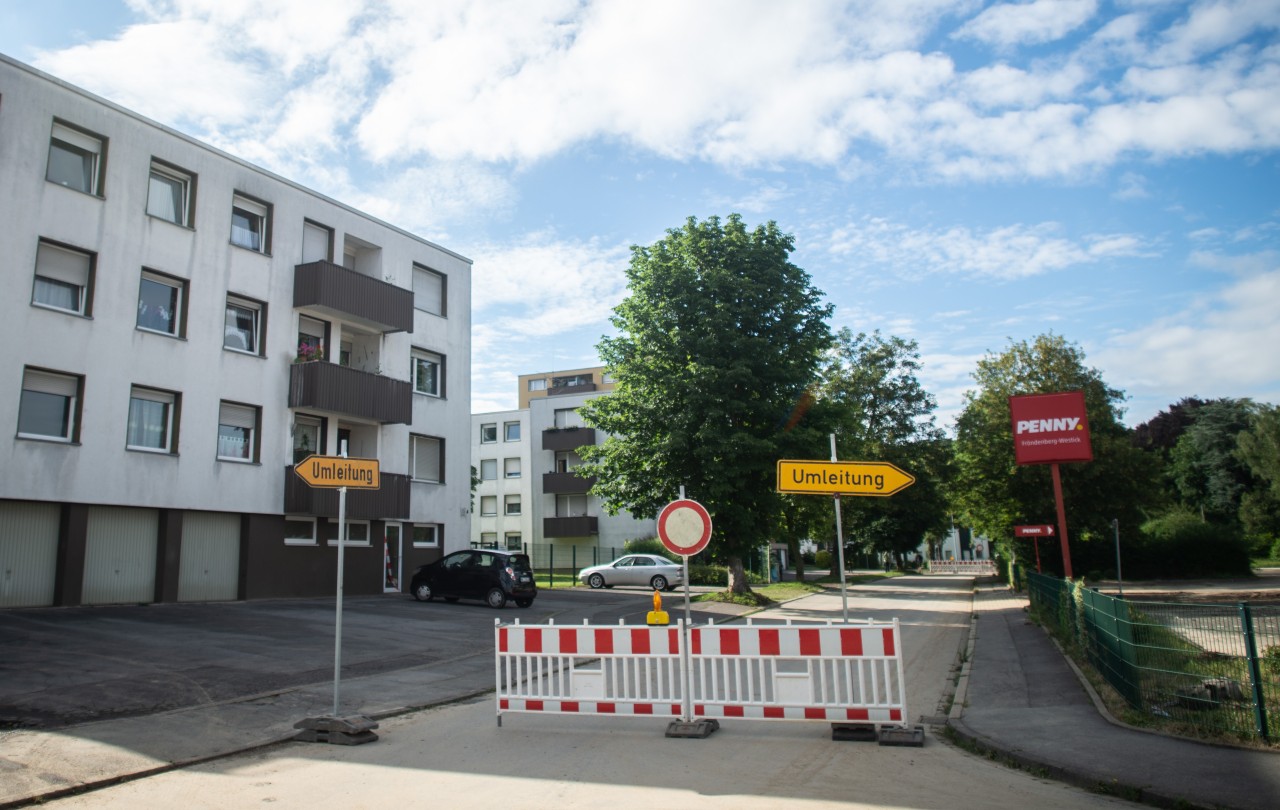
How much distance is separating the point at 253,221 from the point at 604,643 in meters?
21.0

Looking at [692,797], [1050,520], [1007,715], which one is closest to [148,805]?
[692,797]

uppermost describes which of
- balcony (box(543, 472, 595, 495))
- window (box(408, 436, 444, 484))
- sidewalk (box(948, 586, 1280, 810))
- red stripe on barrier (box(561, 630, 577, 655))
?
balcony (box(543, 472, 595, 495))

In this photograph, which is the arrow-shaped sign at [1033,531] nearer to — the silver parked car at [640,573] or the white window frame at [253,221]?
the silver parked car at [640,573]

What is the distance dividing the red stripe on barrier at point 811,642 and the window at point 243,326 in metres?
20.2

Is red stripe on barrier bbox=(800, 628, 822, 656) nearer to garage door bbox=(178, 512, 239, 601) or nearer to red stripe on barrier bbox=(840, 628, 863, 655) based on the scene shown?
red stripe on barrier bbox=(840, 628, 863, 655)

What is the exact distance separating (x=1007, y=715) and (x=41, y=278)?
69.1ft

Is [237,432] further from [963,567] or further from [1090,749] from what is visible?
[963,567]

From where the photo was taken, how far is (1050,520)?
124 feet

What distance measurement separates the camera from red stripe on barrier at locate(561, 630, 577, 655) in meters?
9.41

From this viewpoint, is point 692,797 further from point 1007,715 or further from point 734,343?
point 734,343

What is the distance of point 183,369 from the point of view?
2298 cm

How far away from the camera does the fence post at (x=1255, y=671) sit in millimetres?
7613

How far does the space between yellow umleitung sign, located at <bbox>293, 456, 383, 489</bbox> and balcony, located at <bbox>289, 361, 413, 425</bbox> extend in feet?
52.8

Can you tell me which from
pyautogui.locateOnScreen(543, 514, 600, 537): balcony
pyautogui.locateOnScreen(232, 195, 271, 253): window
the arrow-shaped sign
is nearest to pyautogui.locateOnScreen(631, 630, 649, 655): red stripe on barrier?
pyautogui.locateOnScreen(232, 195, 271, 253): window
